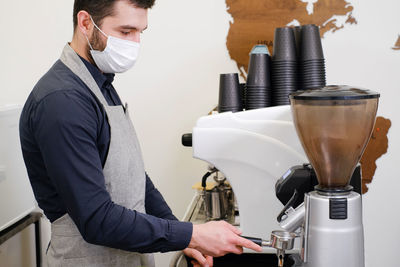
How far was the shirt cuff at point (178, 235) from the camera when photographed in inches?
46.5

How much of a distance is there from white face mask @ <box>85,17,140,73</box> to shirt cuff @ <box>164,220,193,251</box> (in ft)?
1.65

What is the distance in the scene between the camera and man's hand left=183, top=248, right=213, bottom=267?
128cm

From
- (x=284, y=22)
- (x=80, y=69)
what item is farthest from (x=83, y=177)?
(x=284, y=22)

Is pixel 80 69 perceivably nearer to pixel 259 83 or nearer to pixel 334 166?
pixel 259 83

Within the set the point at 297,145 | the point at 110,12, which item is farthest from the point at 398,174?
the point at 110,12

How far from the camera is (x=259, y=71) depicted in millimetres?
1517

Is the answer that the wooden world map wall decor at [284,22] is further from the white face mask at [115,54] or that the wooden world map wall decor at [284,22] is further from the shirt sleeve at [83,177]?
the shirt sleeve at [83,177]

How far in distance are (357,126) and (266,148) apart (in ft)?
1.38

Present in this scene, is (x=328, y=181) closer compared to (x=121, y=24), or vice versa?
(x=328, y=181)

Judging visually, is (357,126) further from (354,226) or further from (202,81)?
(202,81)

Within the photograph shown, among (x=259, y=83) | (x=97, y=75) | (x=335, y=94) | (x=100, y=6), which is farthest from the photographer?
(x=259, y=83)

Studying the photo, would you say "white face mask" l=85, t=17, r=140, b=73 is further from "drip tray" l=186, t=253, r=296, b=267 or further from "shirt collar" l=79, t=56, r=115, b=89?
"drip tray" l=186, t=253, r=296, b=267

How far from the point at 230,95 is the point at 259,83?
11 cm

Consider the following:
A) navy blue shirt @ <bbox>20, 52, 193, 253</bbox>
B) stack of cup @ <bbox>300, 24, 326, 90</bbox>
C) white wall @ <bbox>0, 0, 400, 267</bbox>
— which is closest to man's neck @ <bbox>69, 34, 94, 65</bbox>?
navy blue shirt @ <bbox>20, 52, 193, 253</bbox>
